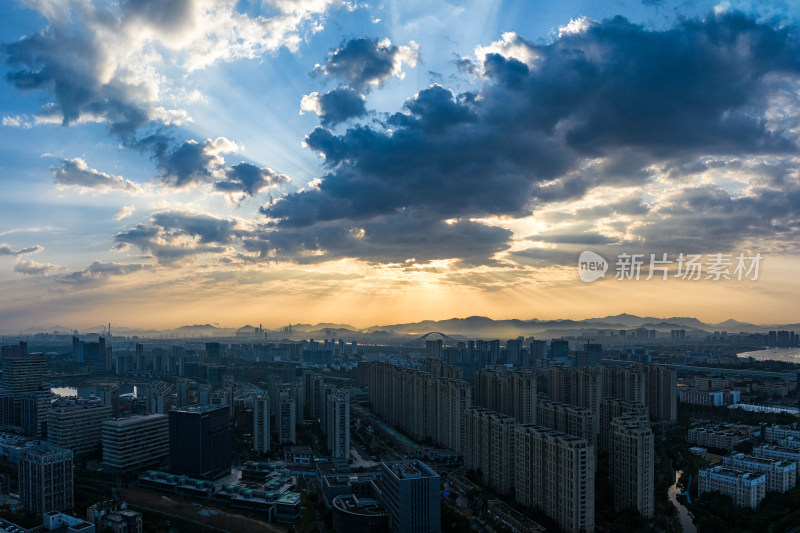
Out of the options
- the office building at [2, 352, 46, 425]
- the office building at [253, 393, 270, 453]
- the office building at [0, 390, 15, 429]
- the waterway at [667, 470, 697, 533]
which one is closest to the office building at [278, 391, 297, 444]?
the office building at [253, 393, 270, 453]

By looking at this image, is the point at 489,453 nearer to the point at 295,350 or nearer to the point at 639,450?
the point at 639,450

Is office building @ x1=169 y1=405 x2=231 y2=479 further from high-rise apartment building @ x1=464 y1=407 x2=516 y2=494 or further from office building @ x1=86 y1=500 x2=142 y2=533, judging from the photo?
high-rise apartment building @ x1=464 y1=407 x2=516 y2=494

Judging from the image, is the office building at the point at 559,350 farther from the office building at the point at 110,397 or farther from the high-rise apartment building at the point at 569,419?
the office building at the point at 110,397

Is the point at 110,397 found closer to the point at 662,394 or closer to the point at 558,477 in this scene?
the point at 558,477

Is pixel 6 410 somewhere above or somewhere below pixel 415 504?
below

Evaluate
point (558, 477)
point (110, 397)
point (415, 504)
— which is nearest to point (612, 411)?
point (558, 477)

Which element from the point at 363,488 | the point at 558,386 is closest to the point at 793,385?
the point at 558,386

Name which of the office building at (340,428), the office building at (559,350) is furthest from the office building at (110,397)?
the office building at (559,350)
